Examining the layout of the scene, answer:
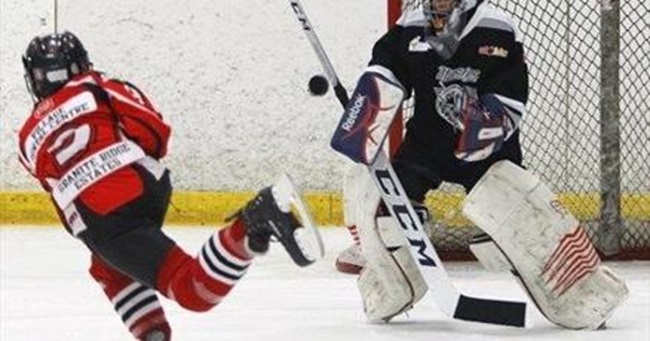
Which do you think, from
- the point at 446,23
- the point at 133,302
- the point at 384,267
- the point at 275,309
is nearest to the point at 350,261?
the point at 275,309

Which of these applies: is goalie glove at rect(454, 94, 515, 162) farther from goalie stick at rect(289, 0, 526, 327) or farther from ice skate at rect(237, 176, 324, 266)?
ice skate at rect(237, 176, 324, 266)

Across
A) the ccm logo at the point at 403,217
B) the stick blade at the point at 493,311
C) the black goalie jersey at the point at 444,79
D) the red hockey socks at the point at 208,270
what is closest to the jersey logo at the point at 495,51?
the black goalie jersey at the point at 444,79

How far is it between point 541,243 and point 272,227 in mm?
1013

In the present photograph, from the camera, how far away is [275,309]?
3600 mm

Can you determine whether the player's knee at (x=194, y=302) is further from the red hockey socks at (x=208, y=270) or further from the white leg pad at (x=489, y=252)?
the white leg pad at (x=489, y=252)

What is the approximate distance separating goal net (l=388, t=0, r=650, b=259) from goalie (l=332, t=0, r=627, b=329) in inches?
42.6

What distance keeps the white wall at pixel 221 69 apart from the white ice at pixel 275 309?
0.65 metres

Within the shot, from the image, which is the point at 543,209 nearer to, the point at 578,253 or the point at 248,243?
the point at 578,253

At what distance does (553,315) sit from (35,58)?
1270 millimetres

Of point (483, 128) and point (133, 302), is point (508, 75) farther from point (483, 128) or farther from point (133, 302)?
point (133, 302)

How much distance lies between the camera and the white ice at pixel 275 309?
3250 mm

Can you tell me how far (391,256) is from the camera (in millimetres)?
3357

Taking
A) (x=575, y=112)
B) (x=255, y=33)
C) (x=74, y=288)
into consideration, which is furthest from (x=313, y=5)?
(x=74, y=288)

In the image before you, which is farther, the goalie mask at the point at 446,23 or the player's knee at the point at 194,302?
the goalie mask at the point at 446,23
